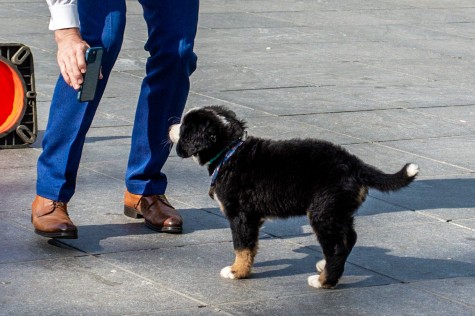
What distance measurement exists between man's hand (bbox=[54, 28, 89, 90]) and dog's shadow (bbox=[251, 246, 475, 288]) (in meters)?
1.26

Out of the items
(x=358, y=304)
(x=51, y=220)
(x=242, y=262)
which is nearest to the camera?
(x=358, y=304)

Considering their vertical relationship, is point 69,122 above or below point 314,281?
above

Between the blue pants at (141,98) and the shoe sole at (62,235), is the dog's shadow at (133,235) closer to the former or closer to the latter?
the shoe sole at (62,235)

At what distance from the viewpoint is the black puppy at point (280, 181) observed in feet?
16.1

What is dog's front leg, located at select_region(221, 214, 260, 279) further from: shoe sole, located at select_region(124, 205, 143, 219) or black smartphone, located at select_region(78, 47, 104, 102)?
shoe sole, located at select_region(124, 205, 143, 219)

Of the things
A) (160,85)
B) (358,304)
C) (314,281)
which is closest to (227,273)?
(314,281)

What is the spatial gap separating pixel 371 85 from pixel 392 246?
433 centimetres

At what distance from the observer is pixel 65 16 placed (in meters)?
5.27

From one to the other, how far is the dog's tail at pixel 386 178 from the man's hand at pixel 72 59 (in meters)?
1.39

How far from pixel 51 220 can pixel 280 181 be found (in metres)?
1.25

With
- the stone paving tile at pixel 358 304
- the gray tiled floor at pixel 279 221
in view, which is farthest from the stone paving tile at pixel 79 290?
the stone paving tile at pixel 358 304

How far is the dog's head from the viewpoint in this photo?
512 cm

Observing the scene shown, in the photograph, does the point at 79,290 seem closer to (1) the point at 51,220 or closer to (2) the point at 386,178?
(1) the point at 51,220

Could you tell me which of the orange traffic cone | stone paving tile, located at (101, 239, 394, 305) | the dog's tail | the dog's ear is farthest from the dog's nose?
the orange traffic cone
